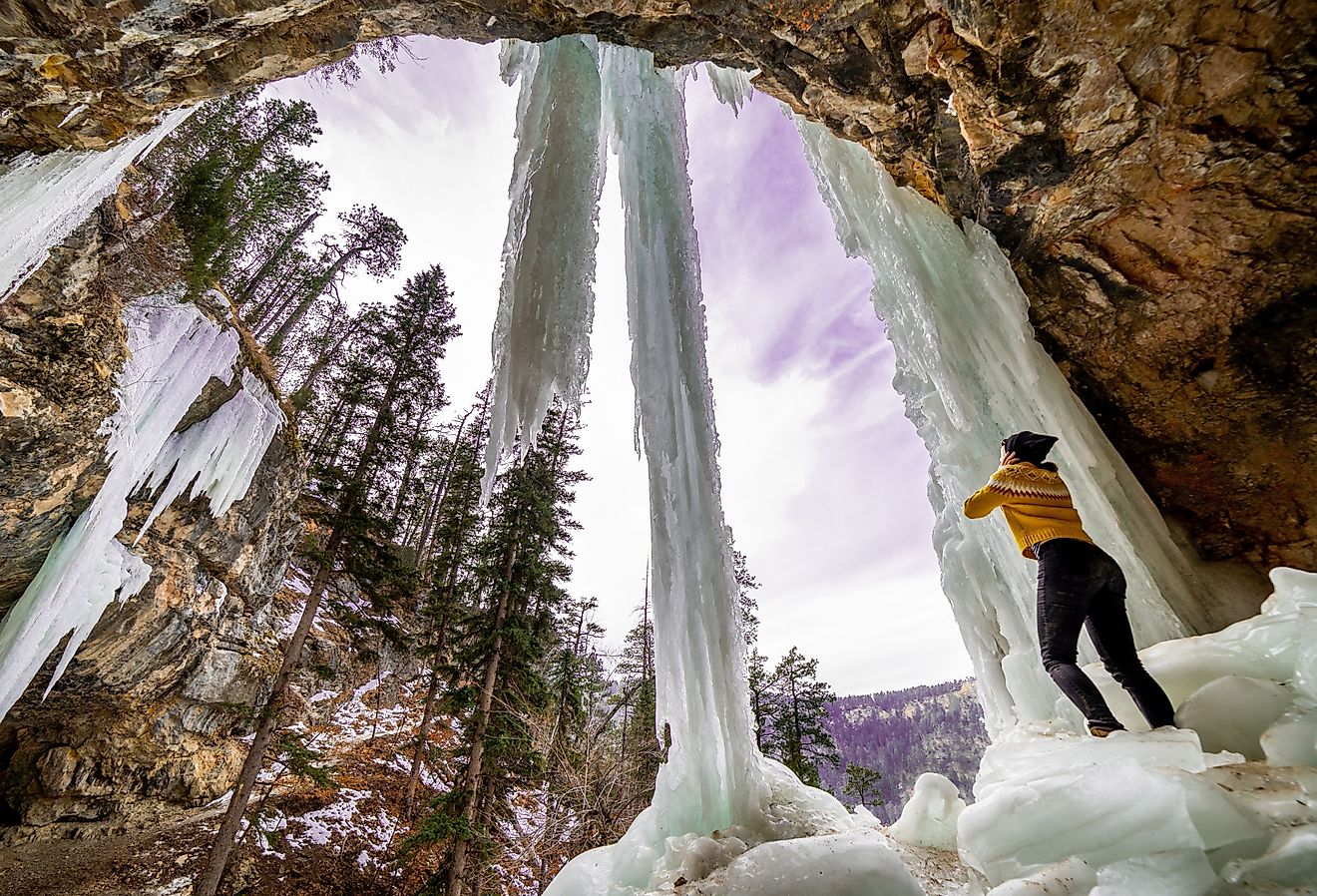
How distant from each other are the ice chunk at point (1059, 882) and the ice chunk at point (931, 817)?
1374 millimetres

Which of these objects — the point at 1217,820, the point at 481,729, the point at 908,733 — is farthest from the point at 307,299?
the point at 908,733

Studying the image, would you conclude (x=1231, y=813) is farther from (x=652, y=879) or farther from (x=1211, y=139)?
(x=1211, y=139)

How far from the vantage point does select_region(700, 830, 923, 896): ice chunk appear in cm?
181

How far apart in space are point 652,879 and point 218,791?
43.3ft

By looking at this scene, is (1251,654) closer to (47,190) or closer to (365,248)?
(47,190)

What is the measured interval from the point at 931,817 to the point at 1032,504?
1.85 metres

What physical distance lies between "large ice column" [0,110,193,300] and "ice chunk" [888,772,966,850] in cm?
695

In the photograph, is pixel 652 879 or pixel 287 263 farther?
pixel 287 263

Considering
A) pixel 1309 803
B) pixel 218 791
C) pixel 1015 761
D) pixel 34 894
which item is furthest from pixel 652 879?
pixel 218 791

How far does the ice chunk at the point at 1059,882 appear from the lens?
1.45 metres

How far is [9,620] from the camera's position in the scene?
21.3 feet

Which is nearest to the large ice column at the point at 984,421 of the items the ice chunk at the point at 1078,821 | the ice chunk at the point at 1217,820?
the ice chunk at the point at 1078,821

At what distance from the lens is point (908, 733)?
97.8 metres

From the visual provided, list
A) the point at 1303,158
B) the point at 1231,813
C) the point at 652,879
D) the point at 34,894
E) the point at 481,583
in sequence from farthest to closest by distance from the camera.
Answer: the point at 481,583 < the point at 34,894 < the point at 1303,158 < the point at 652,879 < the point at 1231,813
